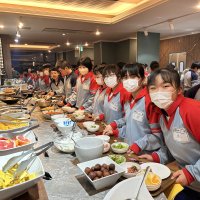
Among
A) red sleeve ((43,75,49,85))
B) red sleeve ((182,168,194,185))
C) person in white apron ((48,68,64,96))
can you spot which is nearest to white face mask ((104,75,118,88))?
red sleeve ((182,168,194,185))

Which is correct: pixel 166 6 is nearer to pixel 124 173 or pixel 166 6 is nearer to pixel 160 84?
pixel 160 84

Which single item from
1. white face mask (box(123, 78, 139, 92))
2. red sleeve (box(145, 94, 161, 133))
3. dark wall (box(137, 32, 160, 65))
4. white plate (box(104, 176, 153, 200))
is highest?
dark wall (box(137, 32, 160, 65))

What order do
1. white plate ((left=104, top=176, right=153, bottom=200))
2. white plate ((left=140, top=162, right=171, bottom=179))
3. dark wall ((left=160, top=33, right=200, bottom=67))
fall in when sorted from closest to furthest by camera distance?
white plate ((left=104, top=176, right=153, bottom=200)), white plate ((left=140, top=162, right=171, bottom=179)), dark wall ((left=160, top=33, right=200, bottom=67))

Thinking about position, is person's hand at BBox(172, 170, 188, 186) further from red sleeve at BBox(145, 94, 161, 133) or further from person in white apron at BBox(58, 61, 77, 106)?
person in white apron at BBox(58, 61, 77, 106)

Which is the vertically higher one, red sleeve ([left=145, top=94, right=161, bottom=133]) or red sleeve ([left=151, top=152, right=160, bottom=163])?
red sleeve ([left=145, top=94, right=161, bottom=133])

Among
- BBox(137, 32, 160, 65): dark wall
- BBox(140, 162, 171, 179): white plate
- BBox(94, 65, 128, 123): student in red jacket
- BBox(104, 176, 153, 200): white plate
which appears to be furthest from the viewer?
BBox(137, 32, 160, 65): dark wall

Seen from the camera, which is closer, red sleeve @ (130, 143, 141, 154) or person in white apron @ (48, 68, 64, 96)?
red sleeve @ (130, 143, 141, 154)

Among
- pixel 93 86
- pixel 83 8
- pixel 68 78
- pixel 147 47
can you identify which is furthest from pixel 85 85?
pixel 147 47

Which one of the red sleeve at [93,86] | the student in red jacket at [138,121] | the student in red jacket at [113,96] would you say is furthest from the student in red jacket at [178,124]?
the red sleeve at [93,86]

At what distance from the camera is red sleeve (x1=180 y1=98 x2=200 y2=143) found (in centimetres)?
124

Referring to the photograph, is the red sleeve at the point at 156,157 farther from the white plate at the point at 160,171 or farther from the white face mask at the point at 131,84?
the white face mask at the point at 131,84

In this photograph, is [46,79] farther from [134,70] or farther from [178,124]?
[178,124]

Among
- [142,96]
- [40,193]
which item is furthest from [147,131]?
[40,193]

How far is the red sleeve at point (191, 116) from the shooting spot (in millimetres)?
1235
